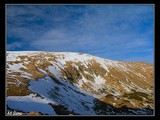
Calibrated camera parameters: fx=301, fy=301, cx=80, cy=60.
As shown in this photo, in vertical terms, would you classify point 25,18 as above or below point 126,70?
above

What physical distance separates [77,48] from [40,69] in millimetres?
26575

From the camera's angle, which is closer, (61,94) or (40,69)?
(61,94)

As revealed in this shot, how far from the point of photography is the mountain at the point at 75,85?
5194 cm

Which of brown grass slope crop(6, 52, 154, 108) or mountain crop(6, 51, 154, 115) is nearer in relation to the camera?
mountain crop(6, 51, 154, 115)

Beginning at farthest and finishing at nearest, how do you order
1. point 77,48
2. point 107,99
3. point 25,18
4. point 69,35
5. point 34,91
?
point 77,48 < point 69,35 < point 25,18 < point 107,99 < point 34,91

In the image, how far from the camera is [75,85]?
3349 inches

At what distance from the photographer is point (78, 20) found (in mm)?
95438

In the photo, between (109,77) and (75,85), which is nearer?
(75,85)

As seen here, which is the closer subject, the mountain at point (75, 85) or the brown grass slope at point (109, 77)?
the mountain at point (75, 85)

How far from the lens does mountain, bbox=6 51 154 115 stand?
5194cm

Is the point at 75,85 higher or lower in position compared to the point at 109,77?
lower
